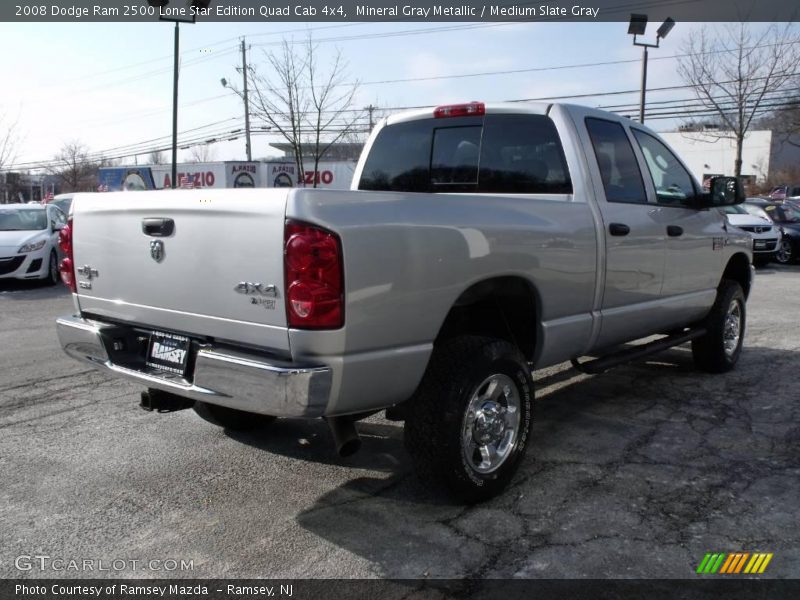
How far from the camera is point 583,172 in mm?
4391

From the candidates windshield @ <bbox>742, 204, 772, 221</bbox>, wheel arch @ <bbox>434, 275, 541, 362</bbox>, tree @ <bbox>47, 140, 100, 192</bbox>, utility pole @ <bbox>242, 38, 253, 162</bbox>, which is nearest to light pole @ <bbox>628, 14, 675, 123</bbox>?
windshield @ <bbox>742, 204, 772, 221</bbox>

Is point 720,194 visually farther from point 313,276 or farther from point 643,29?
point 643,29

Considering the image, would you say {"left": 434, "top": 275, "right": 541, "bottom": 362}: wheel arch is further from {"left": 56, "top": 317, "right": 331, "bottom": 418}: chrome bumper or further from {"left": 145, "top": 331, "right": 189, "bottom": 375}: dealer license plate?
{"left": 145, "top": 331, "right": 189, "bottom": 375}: dealer license plate

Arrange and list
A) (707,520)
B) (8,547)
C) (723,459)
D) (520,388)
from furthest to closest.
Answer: (723,459)
(520,388)
(707,520)
(8,547)

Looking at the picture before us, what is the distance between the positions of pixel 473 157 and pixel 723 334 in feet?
9.40

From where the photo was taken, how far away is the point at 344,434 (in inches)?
129

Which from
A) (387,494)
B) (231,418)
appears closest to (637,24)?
(231,418)

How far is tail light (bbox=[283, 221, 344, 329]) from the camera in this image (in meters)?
2.84

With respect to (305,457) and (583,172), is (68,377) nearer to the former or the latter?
(305,457)

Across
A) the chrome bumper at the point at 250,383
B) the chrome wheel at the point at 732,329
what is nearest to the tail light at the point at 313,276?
the chrome bumper at the point at 250,383

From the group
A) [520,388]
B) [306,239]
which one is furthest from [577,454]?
[306,239]

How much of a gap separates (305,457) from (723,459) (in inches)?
97.5

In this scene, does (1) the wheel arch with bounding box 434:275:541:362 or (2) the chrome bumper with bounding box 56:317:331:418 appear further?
(1) the wheel arch with bounding box 434:275:541:362

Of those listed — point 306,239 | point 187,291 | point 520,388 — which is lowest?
point 520,388
